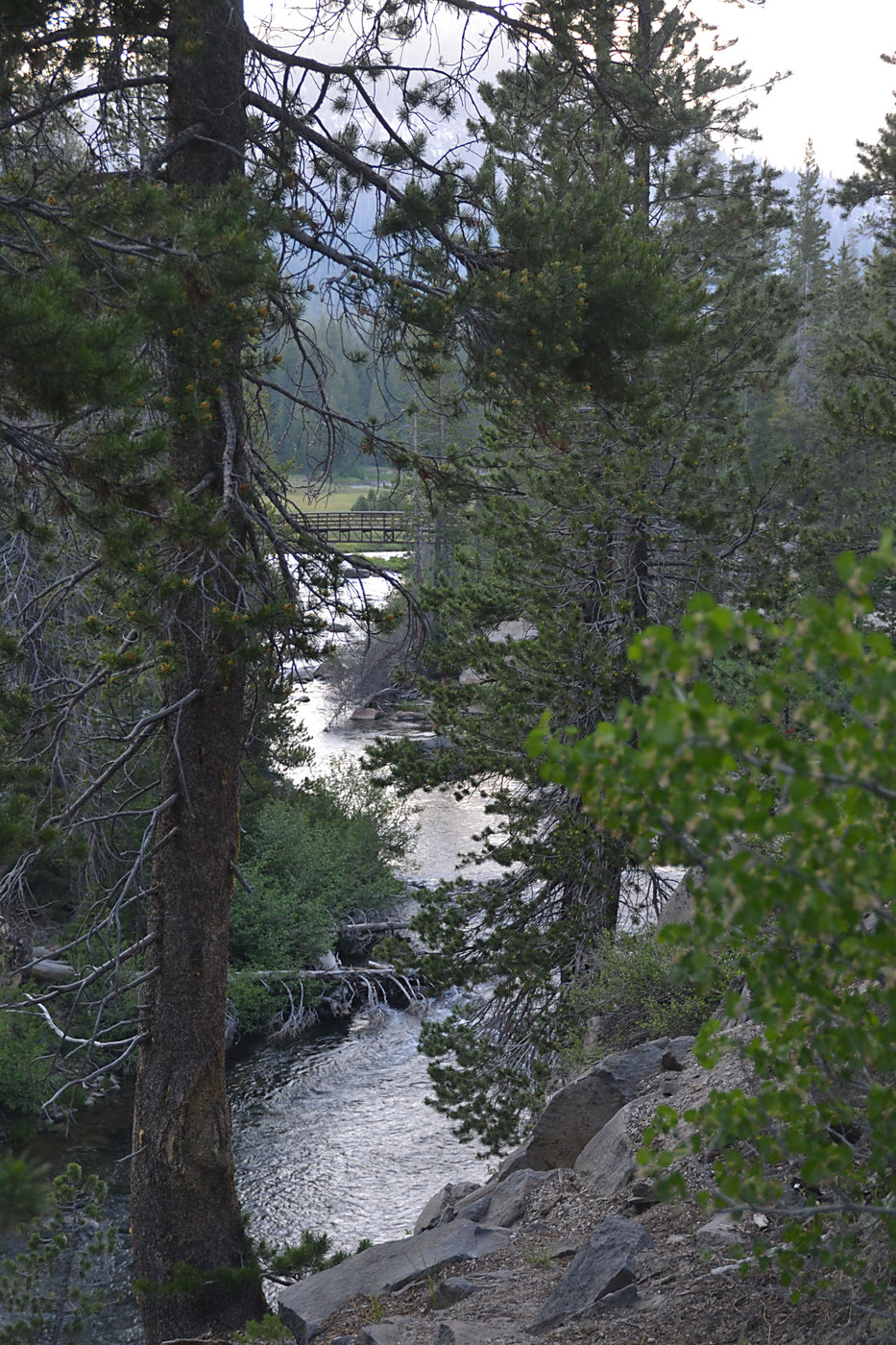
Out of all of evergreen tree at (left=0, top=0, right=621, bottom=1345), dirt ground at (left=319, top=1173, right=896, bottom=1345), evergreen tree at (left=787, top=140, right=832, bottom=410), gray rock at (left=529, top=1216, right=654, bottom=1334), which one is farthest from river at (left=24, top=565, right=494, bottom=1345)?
evergreen tree at (left=787, top=140, right=832, bottom=410)

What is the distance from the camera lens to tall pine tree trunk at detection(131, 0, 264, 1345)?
20.6 ft

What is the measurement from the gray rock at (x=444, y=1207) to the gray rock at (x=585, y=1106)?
1.89 feet

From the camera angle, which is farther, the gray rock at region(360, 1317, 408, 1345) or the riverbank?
the gray rock at region(360, 1317, 408, 1345)

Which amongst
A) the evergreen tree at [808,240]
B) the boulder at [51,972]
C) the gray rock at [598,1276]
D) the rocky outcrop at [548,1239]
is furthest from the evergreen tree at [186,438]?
the evergreen tree at [808,240]

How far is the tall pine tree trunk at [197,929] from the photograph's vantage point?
627 centimetres

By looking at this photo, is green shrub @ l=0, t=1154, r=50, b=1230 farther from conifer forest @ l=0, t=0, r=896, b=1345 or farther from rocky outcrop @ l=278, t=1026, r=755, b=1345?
rocky outcrop @ l=278, t=1026, r=755, b=1345

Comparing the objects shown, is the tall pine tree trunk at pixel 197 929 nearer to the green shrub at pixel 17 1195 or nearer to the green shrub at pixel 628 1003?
the green shrub at pixel 628 1003

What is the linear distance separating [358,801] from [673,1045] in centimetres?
1234

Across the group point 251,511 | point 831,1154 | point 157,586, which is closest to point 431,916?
point 251,511

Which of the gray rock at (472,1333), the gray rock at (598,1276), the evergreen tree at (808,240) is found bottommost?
the gray rock at (472,1333)

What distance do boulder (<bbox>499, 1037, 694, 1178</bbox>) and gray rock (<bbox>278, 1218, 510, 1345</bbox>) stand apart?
35.6 inches

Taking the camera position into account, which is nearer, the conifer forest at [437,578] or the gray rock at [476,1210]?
the conifer forest at [437,578]

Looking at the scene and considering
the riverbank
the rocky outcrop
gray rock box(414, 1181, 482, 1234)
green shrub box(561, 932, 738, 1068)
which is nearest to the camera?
the riverbank

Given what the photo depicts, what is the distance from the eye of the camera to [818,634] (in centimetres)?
188
